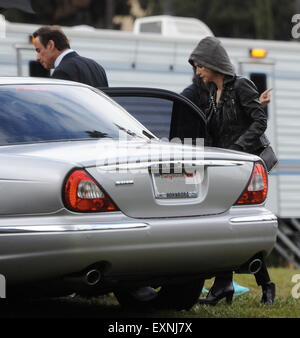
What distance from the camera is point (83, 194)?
5.34m

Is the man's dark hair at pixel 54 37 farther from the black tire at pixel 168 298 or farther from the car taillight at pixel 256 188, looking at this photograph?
the car taillight at pixel 256 188

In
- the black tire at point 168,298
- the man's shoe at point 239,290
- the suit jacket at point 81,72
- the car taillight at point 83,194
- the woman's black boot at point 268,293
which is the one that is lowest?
the man's shoe at point 239,290

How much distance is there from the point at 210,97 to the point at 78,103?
4.61 feet

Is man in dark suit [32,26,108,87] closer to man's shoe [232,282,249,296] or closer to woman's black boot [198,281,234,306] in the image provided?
man's shoe [232,282,249,296]

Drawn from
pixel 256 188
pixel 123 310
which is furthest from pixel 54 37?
pixel 256 188

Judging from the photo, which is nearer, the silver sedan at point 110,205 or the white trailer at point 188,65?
the silver sedan at point 110,205

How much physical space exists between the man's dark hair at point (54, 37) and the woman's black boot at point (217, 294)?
2536mm

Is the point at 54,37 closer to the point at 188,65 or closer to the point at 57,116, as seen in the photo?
the point at 57,116

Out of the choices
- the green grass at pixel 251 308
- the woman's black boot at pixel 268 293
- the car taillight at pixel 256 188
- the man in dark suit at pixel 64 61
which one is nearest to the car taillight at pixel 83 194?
the car taillight at pixel 256 188

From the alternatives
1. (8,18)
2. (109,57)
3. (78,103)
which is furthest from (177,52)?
(8,18)

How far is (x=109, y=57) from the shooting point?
13.6 m

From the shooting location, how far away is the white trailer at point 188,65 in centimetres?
1358

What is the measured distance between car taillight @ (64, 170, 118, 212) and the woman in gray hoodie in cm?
195
